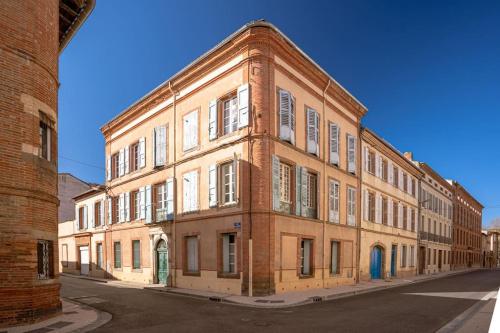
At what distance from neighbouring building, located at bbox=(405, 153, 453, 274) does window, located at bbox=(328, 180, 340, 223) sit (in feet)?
51.4

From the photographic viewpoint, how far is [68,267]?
2947 cm

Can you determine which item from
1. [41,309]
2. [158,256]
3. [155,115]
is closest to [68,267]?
[158,256]

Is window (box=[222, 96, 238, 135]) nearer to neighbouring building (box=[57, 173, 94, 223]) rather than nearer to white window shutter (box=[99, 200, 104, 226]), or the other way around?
white window shutter (box=[99, 200, 104, 226])

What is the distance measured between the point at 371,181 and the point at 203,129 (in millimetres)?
12838

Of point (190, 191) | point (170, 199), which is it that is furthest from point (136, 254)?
point (190, 191)

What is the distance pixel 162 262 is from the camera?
62.1 ft

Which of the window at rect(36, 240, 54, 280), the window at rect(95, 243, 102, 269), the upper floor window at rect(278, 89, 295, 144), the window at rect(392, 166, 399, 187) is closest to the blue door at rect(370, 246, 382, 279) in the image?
the window at rect(392, 166, 399, 187)

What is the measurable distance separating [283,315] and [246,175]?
587 cm

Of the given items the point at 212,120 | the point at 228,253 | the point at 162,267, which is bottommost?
the point at 162,267

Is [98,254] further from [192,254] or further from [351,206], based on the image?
[351,206]

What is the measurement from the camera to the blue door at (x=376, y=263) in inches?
920

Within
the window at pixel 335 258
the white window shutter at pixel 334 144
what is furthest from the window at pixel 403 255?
the white window shutter at pixel 334 144

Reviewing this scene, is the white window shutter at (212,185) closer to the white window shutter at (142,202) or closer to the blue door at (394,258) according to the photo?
the white window shutter at (142,202)

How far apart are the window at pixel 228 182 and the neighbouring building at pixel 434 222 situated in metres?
22.6
